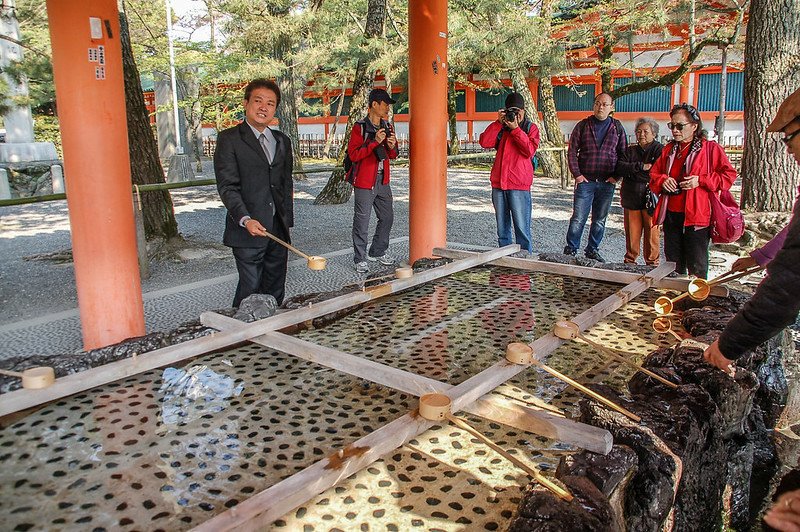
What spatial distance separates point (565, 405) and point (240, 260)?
221 centimetres

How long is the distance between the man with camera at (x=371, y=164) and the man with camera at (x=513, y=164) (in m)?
0.89

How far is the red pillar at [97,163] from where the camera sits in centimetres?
325

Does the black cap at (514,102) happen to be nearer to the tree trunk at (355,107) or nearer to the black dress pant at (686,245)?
the black dress pant at (686,245)

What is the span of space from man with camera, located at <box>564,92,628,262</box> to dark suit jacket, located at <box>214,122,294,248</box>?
3029 mm

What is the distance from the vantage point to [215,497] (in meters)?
1.81

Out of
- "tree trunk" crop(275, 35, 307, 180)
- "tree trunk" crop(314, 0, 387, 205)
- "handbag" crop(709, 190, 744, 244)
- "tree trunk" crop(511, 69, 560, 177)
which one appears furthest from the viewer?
"tree trunk" crop(511, 69, 560, 177)

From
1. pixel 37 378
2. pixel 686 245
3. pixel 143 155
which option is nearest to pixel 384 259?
pixel 686 245

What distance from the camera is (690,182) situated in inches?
165

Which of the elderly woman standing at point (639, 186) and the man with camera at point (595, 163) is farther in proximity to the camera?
the man with camera at point (595, 163)

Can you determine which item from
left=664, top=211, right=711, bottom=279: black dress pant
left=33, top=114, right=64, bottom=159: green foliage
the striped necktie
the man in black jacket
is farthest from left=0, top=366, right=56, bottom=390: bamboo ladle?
left=33, top=114, right=64, bottom=159: green foliage

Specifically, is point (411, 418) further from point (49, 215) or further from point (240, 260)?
point (49, 215)

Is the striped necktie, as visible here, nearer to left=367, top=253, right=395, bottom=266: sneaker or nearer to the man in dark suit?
the man in dark suit

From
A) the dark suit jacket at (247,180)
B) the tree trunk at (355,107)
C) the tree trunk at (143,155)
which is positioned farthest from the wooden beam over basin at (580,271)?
the tree trunk at (355,107)

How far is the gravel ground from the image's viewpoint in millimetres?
5266
